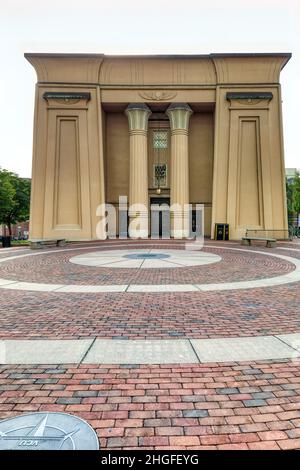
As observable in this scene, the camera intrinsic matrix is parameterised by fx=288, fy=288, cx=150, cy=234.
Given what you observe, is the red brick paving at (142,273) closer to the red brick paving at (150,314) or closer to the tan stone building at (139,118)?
the red brick paving at (150,314)

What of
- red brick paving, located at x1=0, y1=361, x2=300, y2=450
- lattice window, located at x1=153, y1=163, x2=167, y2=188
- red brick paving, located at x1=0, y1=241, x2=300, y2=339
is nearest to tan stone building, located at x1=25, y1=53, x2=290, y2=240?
lattice window, located at x1=153, y1=163, x2=167, y2=188

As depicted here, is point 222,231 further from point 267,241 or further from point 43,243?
point 43,243

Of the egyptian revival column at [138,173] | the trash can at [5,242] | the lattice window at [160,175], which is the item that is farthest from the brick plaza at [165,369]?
the lattice window at [160,175]

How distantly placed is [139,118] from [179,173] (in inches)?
244

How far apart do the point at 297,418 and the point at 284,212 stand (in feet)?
82.8

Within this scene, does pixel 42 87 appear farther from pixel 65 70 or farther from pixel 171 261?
pixel 171 261

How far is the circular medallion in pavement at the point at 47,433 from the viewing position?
2.30 meters

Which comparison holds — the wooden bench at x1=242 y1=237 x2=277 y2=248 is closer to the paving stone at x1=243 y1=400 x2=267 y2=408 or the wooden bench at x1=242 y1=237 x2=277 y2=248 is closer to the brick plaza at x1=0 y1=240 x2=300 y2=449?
the brick plaza at x1=0 y1=240 x2=300 y2=449

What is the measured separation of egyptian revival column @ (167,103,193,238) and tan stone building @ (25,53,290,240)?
1.09 ft

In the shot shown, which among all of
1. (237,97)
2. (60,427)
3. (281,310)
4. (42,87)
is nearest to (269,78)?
(237,97)

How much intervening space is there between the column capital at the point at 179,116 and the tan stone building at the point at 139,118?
6.7 inches

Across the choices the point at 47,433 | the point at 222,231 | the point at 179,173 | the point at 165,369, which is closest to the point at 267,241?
the point at 222,231

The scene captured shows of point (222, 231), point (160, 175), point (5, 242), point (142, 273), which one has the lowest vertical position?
point (142, 273)

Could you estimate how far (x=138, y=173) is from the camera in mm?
26375
